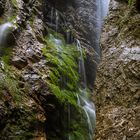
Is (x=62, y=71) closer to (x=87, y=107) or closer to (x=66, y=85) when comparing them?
(x=66, y=85)

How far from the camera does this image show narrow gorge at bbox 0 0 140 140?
13.0 feet

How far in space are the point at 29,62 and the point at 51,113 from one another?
1544mm

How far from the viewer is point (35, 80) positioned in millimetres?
7551

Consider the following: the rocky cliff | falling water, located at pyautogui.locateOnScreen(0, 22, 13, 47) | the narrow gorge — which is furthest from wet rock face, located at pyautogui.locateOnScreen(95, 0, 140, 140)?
falling water, located at pyautogui.locateOnScreen(0, 22, 13, 47)

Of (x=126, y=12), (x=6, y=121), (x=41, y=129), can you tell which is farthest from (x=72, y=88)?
(x=126, y=12)

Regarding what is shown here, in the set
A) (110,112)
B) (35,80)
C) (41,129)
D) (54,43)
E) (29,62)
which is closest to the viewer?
(110,112)

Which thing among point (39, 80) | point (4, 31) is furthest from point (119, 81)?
point (4, 31)

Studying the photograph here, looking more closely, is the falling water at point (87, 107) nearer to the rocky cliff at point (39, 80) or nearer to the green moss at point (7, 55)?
the rocky cliff at point (39, 80)

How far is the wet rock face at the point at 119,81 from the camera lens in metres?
3.56

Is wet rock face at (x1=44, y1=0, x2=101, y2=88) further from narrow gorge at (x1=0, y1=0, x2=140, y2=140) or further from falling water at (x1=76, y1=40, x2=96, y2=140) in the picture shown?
falling water at (x1=76, y1=40, x2=96, y2=140)

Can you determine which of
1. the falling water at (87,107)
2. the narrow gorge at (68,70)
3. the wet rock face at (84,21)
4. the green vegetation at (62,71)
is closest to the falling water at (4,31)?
the narrow gorge at (68,70)

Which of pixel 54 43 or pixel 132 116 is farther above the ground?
pixel 54 43

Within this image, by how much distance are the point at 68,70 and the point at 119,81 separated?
4.95m

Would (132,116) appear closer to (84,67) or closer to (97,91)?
(97,91)
